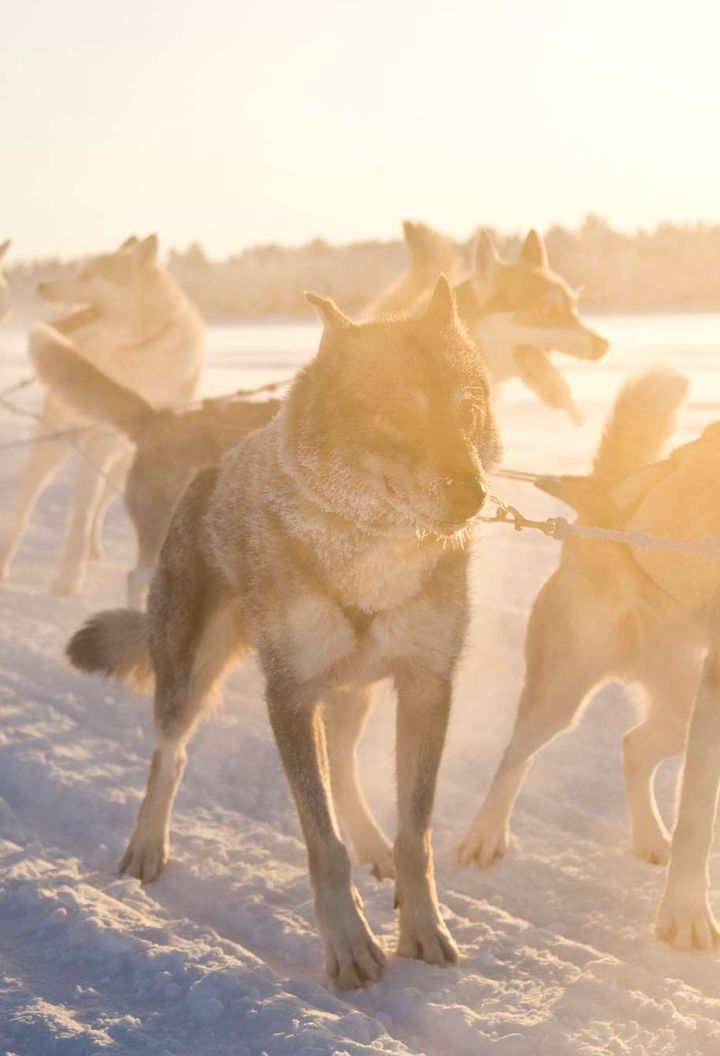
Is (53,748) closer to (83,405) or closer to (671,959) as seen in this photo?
(83,405)

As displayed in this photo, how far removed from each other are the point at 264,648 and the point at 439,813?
56.3 inches

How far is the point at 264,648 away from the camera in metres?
3.15

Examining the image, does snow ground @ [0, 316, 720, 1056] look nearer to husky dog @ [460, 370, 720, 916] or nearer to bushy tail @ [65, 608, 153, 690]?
husky dog @ [460, 370, 720, 916]

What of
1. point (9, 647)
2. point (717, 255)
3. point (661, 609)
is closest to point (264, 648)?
point (661, 609)

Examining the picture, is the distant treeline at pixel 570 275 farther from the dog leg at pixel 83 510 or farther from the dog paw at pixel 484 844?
the dog paw at pixel 484 844

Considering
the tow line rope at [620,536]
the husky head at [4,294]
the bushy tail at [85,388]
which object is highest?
the husky head at [4,294]

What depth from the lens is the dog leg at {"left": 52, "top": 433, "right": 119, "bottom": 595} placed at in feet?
24.2

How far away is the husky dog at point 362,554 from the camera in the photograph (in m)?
2.83

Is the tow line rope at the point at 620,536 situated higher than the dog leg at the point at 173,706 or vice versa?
the tow line rope at the point at 620,536

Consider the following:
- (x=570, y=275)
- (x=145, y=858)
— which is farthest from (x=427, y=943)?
(x=570, y=275)

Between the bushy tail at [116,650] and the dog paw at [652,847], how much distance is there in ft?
5.18

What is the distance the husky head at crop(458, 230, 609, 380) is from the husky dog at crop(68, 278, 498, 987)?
313cm

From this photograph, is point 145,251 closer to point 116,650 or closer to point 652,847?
point 116,650

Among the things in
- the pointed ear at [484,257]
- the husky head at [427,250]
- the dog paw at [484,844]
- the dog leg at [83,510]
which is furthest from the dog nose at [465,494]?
the dog leg at [83,510]
